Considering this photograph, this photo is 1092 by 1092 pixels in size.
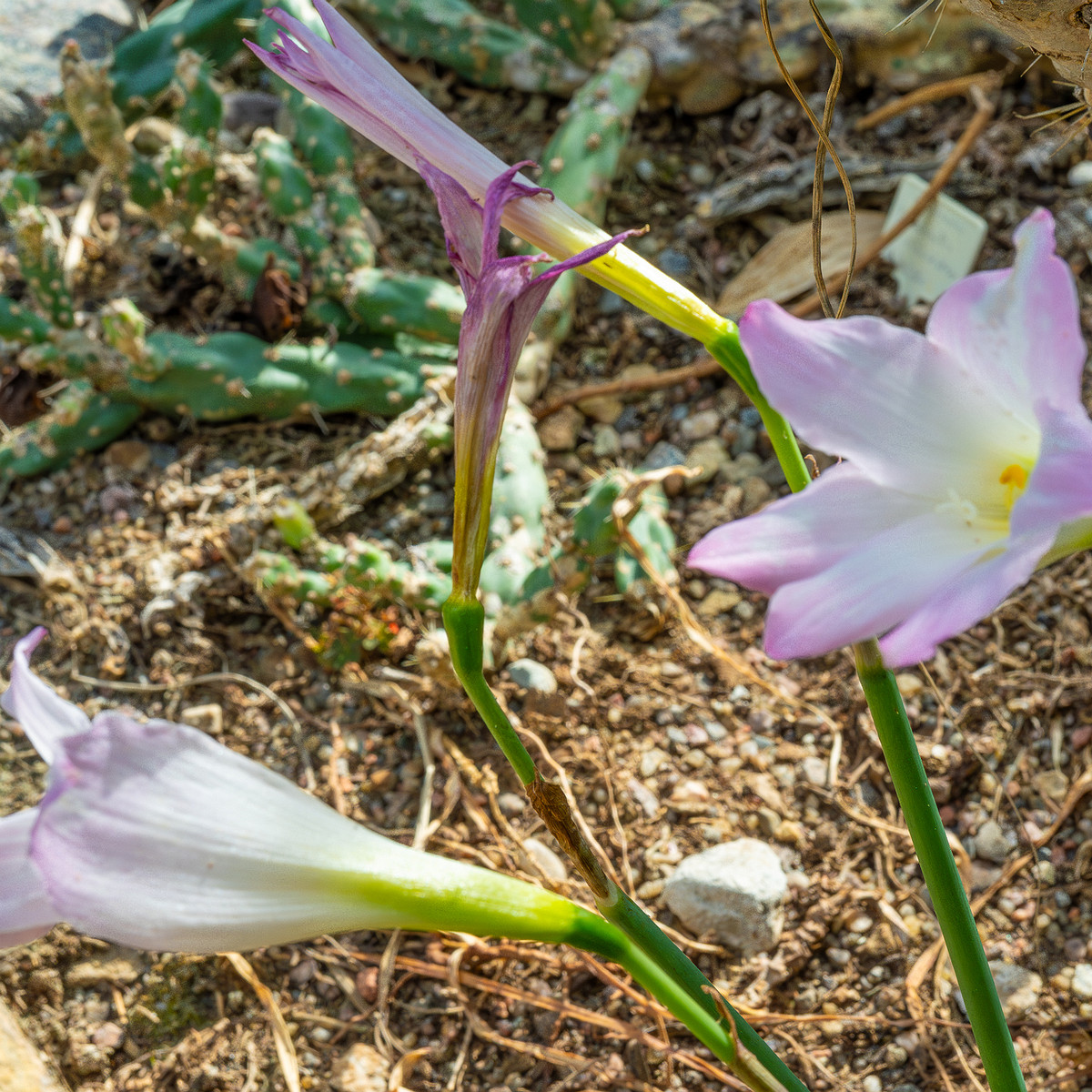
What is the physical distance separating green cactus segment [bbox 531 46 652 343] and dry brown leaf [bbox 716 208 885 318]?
0.33 m

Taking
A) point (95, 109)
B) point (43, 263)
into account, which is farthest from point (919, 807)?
point (95, 109)

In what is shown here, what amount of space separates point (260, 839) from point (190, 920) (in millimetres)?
52

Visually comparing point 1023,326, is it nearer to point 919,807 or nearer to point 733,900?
point 919,807

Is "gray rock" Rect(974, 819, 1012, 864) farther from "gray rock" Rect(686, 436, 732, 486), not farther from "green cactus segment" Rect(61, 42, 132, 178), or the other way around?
"green cactus segment" Rect(61, 42, 132, 178)

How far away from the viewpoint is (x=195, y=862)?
20.3 inches

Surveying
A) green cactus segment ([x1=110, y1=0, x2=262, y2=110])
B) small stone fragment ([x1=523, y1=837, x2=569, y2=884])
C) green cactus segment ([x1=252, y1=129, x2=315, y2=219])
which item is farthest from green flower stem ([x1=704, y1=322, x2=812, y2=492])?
green cactus segment ([x1=110, y1=0, x2=262, y2=110])

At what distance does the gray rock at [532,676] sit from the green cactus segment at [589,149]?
27.1 inches

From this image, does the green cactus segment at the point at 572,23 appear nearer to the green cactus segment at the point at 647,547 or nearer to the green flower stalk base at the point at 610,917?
the green cactus segment at the point at 647,547

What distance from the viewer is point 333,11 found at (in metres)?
0.63

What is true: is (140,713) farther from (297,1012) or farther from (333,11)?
(333,11)

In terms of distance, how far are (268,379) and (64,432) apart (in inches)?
16.2

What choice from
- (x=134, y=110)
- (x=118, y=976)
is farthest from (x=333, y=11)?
(x=134, y=110)

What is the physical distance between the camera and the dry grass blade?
3.95 ft

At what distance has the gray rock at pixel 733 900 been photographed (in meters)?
1.26
